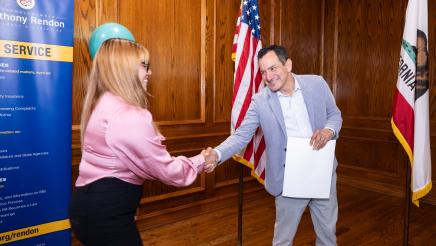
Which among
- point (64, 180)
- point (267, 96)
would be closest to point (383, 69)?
point (267, 96)

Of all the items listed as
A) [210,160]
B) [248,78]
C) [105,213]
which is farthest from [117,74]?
[248,78]

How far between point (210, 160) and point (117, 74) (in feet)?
2.59

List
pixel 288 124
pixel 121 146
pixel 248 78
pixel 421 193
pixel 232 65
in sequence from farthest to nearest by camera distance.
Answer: pixel 232 65
pixel 248 78
pixel 421 193
pixel 288 124
pixel 121 146

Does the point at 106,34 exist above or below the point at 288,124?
above

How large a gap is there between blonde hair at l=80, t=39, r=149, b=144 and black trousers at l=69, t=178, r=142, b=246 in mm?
289

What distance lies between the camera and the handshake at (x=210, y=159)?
6.19 feet

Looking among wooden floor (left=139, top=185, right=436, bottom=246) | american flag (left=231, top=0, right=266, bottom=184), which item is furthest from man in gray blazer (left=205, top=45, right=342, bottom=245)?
wooden floor (left=139, top=185, right=436, bottom=246)

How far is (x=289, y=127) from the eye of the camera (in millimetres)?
2027

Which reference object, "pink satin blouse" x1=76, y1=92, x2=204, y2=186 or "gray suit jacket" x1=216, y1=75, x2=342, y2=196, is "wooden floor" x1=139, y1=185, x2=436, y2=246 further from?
"pink satin blouse" x1=76, y1=92, x2=204, y2=186

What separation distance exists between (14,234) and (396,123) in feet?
9.03

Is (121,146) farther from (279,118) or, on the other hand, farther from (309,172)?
(309,172)

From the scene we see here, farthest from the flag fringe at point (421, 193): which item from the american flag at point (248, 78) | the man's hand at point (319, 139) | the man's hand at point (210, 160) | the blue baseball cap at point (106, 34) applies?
the blue baseball cap at point (106, 34)

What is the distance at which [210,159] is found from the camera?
1.95 m

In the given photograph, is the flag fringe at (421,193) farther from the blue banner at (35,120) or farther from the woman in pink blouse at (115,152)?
the blue banner at (35,120)
